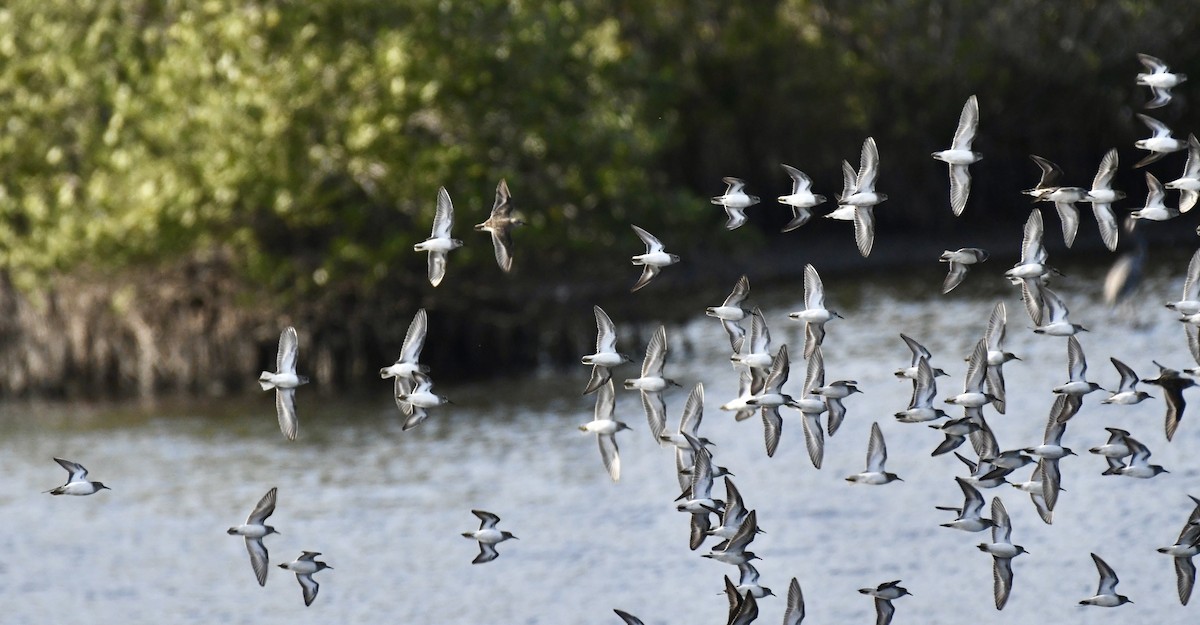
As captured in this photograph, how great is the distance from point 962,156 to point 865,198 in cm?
81

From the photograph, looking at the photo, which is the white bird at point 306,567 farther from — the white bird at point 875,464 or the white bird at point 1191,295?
the white bird at point 1191,295

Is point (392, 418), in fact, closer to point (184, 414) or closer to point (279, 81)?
point (184, 414)

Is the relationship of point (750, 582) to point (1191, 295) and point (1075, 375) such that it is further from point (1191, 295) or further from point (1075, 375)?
point (1191, 295)

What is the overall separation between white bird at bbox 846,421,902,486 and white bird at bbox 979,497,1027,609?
89cm

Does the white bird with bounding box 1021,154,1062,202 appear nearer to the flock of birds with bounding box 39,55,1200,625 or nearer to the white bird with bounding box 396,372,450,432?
the flock of birds with bounding box 39,55,1200,625

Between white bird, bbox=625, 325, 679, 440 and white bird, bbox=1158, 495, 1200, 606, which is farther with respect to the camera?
white bird, bbox=625, 325, 679, 440

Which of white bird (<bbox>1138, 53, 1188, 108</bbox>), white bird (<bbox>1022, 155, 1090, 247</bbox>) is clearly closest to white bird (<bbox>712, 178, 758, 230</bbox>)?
white bird (<bbox>1022, 155, 1090, 247</bbox>)

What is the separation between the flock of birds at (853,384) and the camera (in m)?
14.7

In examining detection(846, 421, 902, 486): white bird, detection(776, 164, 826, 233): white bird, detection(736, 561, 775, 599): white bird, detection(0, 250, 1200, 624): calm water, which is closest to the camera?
detection(776, 164, 826, 233): white bird

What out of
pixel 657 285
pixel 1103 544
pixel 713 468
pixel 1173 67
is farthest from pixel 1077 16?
pixel 713 468

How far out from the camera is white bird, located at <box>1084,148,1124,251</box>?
583 inches

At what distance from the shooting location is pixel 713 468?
15281 mm

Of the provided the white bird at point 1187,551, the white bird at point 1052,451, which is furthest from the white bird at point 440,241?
the white bird at point 1187,551

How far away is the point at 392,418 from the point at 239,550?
603cm
